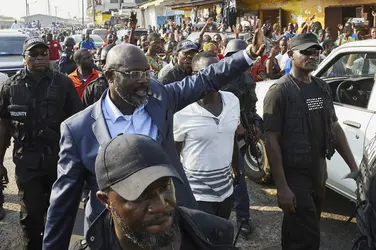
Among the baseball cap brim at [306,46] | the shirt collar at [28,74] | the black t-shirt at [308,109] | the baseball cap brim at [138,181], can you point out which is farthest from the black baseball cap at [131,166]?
the shirt collar at [28,74]

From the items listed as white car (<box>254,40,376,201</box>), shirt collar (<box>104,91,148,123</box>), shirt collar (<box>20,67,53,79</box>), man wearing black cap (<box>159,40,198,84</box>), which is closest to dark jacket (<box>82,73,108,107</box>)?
shirt collar (<box>20,67,53,79</box>)

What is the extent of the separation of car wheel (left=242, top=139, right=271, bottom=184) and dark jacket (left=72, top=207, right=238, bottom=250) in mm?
3452

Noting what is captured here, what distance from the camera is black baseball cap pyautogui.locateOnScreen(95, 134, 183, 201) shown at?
1.44 m

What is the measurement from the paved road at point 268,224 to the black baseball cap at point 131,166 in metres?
2.76

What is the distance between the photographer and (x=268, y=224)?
443 centimetres

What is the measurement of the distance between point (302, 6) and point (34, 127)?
15.8 m

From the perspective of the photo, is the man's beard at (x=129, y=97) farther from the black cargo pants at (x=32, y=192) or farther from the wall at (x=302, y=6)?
the wall at (x=302, y=6)

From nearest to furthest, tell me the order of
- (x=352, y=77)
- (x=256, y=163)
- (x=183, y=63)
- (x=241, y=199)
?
(x=241, y=199)
(x=183, y=63)
(x=352, y=77)
(x=256, y=163)

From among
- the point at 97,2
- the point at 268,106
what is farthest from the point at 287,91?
the point at 97,2

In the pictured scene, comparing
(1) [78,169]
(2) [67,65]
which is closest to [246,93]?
(1) [78,169]

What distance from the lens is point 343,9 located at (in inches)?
617

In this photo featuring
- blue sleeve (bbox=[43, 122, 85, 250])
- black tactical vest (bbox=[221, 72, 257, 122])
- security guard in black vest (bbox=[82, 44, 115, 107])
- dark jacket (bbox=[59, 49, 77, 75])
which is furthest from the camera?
dark jacket (bbox=[59, 49, 77, 75])

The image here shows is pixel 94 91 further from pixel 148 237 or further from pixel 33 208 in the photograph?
pixel 148 237

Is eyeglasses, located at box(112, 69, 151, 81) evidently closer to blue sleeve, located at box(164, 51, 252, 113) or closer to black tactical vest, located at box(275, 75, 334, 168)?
blue sleeve, located at box(164, 51, 252, 113)
